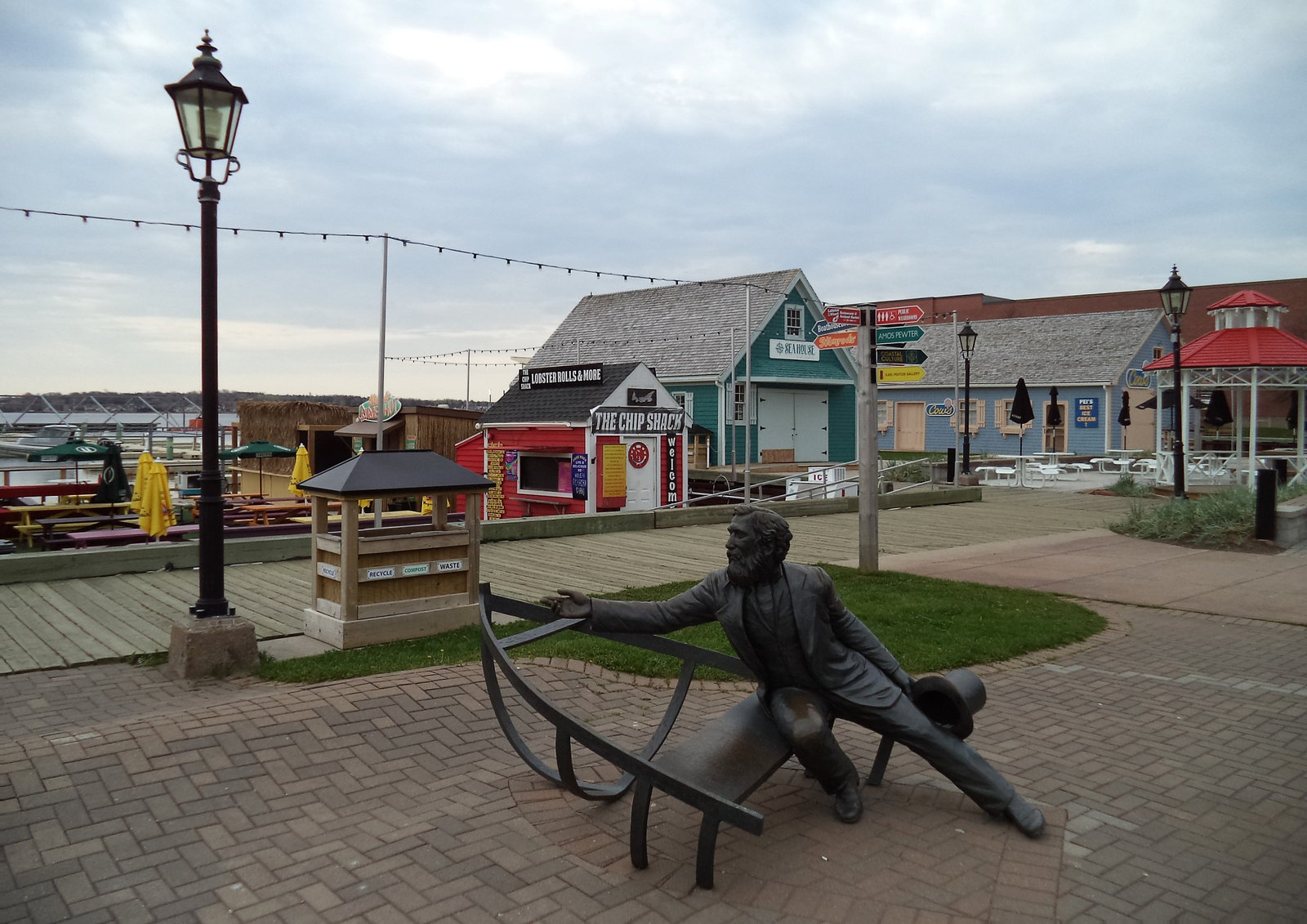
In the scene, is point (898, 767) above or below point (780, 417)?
below

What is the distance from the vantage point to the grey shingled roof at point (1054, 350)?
3947 centimetres

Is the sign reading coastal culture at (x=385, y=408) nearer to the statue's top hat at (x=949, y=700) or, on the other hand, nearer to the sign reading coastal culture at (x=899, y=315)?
the sign reading coastal culture at (x=899, y=315)

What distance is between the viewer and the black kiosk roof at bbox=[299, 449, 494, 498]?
7.91m

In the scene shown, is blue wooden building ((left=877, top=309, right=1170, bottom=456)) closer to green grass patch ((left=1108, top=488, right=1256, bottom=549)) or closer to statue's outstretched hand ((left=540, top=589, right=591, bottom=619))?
green grass patch ((left=1108, top=488, right=1256, bottom=549))

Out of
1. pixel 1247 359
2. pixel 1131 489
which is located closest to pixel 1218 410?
pixel 1131 489

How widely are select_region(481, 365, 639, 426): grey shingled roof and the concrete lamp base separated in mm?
14731

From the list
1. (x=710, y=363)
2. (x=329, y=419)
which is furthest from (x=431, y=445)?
(x=710, y=363)

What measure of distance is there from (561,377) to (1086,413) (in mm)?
25332

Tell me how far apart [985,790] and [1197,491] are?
20.4m

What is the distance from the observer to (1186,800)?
4945mm

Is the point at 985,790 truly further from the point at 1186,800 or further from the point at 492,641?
the point at 492,641

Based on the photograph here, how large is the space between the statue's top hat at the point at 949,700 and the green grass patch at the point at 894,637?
2515mm

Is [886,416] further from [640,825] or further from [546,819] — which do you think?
[640,825]

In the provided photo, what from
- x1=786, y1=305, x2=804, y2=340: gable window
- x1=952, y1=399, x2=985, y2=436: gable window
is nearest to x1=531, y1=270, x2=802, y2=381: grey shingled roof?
x1=786, y1=305, x2=804, y2=340: gable window
